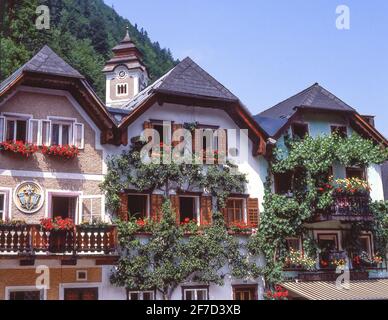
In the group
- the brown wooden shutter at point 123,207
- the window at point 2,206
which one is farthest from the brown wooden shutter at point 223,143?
the window at point 2,206

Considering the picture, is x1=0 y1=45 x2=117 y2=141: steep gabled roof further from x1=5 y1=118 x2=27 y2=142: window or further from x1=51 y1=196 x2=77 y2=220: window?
x1=51 y1=196 x2=77 y2=220: window

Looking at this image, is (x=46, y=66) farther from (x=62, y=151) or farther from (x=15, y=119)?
(x=62, y=151)

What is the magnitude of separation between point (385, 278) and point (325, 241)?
307 cm

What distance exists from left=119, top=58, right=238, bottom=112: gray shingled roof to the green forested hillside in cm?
1193

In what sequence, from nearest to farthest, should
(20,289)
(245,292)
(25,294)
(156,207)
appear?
(20,289)
(25,294)
(156,207)
(245,292)

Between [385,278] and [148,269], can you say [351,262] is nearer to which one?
[385,278]

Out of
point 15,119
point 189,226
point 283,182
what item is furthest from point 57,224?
point 283,182

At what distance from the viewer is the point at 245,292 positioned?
70.0ft

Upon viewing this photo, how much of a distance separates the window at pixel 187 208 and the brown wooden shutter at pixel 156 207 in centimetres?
110

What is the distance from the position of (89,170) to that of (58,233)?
294cm

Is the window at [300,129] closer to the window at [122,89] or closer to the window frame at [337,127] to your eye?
the window frame at [337,127]

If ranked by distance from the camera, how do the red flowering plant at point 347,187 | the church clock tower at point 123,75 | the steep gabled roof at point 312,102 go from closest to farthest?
the red flowering plant at point 347,187, the steep gabled roof at point 312,102, the church clock tower at point 123,75

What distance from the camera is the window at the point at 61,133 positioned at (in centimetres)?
1994

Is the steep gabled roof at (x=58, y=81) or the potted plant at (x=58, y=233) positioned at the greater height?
the steep gabled roof at (x=58, y=81)
